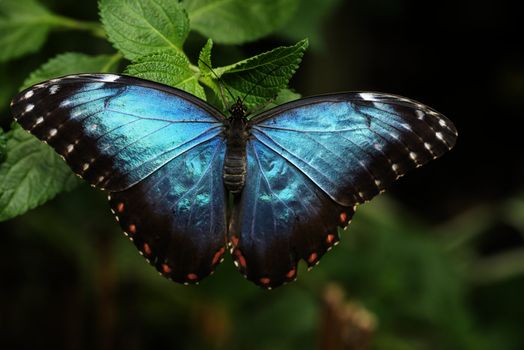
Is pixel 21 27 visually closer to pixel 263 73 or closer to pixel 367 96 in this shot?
pixel 263 73

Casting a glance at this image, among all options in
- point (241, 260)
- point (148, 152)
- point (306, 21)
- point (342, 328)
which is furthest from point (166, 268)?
point (306, 21)

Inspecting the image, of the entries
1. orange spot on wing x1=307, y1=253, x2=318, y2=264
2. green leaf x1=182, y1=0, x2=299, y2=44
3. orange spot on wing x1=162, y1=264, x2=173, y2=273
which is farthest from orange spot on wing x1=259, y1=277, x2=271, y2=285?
green leaf x1=182, y1=0, x2=299, y2=44

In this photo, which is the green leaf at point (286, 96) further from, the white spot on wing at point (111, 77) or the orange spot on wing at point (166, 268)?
the orange spot on wing at point (166, 268)

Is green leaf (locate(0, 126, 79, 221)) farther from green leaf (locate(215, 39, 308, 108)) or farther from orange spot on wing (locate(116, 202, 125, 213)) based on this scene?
green leaf (locate(215, 39, 308, 108))

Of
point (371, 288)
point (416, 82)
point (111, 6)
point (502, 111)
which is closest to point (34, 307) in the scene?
point (371, 288)

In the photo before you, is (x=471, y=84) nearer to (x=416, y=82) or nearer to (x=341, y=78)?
(x=416, y=82)


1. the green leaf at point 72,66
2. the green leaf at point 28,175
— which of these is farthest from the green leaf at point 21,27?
the green leaf at point 28,175
